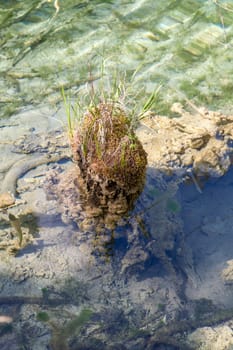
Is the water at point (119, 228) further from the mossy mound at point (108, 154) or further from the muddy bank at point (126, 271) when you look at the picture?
the mossy mound at point (108, 154)

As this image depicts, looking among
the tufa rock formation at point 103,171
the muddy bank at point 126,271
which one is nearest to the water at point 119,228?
the muddy bank at point 126,271

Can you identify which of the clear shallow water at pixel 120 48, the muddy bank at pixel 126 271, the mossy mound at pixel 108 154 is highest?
the mossy mound at pixel 108 154

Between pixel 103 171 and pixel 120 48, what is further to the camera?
pixel 120 48

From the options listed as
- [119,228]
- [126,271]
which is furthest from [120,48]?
[126,271]

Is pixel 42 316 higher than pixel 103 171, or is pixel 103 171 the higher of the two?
pixel 103 171

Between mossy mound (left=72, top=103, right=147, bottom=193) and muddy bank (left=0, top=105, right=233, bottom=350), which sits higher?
mossy mound (left=72, top=103, right=147, bottom=193)

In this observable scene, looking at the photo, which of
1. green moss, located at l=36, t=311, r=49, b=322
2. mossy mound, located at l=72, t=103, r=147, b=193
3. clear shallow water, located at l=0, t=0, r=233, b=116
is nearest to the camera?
green moss, located at l=36, t=311, r=49, b=322

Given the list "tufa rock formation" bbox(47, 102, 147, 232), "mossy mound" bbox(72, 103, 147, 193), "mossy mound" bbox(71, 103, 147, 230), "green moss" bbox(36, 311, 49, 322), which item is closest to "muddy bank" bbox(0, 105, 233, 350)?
"green moss" bbox(36, 311, 49, 322)

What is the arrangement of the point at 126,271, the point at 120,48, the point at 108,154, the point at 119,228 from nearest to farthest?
the point at 108,154
the point at 126,271
the point at 119,228
the point at 120,48

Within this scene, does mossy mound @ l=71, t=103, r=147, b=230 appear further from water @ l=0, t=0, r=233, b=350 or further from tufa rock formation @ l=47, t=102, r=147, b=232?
water @ l=0, t=0, r=233, b=350

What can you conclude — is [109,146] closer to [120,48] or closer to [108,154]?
[108,154]
